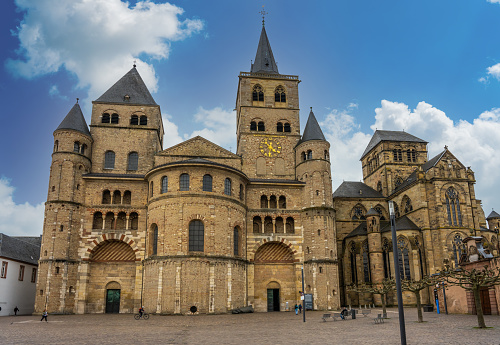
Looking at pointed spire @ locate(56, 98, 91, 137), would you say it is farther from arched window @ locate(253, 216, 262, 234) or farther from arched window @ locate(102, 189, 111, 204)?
arched window @ locate(253, 216, 262, 234)

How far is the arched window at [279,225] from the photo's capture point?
4699 centimetres

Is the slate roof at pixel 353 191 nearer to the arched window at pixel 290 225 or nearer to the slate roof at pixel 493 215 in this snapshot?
the arched window at pixel 290 225

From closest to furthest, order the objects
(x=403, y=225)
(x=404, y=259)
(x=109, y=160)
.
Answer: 1. (x=109, y=160)
2. (x=404, y=259)
3. (x=403, y=225)

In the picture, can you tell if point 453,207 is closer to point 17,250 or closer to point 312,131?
point 312,131

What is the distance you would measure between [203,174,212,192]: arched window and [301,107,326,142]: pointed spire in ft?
46.1

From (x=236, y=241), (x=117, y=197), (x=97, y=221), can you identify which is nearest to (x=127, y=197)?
(x=117, y=197)

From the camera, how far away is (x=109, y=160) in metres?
48.0

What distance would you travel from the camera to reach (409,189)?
56.7 meters

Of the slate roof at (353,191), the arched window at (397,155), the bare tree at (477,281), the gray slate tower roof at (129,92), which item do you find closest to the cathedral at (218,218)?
the gray slate tower roof at (129,92)

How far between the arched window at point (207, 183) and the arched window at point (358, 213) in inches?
1039

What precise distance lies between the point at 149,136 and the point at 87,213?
11.1m

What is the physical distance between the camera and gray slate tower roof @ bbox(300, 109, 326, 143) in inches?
1978

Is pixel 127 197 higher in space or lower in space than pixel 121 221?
higher

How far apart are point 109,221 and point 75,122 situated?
11618 mm
